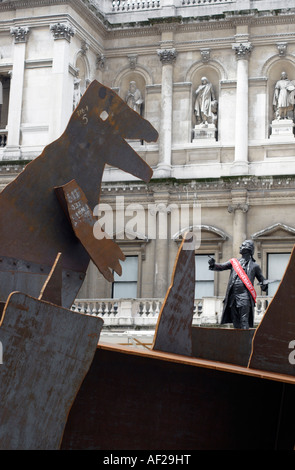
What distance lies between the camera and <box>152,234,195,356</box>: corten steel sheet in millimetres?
7938

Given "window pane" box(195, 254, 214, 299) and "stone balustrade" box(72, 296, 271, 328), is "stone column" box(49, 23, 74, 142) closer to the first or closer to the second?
"stone balustrade" box(72, 296, 271, 328)

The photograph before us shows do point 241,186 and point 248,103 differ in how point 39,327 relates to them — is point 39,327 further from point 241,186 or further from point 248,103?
point 248,103

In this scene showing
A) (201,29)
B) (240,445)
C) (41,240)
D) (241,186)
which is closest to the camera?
(240,445)

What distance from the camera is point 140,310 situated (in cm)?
2795

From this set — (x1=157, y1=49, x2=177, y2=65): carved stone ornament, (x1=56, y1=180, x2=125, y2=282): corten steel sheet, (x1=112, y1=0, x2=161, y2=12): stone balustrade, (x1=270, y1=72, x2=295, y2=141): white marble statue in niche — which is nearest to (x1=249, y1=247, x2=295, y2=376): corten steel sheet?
(x1=56, y1=180, x2=125, y2=282): corten steel sheet

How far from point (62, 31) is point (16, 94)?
8.72ft

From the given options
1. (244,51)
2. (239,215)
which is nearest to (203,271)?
(239,215)

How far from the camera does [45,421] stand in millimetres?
6781

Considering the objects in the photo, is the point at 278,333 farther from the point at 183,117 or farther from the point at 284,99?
the point at 183,117

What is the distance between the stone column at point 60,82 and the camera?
Answer: 30141mm

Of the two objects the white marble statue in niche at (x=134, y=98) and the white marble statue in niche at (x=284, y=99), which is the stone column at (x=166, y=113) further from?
the white marble statue in niche at (x=284, y=99)
